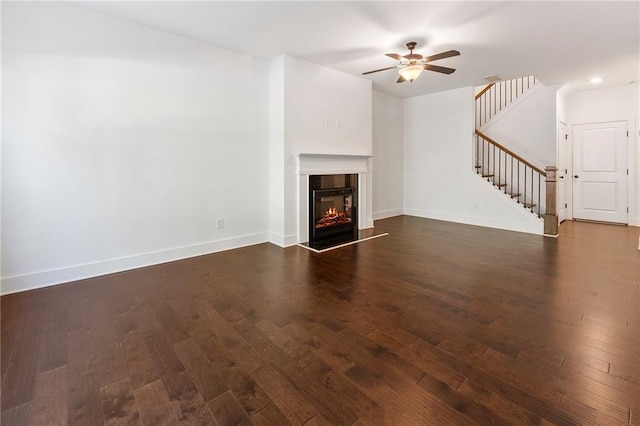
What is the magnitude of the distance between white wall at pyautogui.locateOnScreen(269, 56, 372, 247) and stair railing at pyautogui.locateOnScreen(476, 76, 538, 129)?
3.45m

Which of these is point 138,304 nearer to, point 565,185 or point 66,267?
point 66,267

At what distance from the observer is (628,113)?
6191 mm

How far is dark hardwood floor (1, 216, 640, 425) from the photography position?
156 centimetres

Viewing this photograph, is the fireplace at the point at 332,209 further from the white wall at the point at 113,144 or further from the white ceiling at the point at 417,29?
the white ceiling at the point at 417,29

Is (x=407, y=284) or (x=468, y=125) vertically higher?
(x=468, y=125)

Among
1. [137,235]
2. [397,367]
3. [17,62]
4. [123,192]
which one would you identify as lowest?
[397,367]

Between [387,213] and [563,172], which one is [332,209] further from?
[563,172]

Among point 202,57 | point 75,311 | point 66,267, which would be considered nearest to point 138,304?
point 75,311

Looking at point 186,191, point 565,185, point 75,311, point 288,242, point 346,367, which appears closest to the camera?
point 346,367

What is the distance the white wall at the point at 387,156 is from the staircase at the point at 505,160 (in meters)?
1.71

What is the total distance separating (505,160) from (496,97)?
1.56m

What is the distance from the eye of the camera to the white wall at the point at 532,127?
6105mm

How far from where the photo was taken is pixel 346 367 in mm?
1871

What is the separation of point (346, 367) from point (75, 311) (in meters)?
2.36
